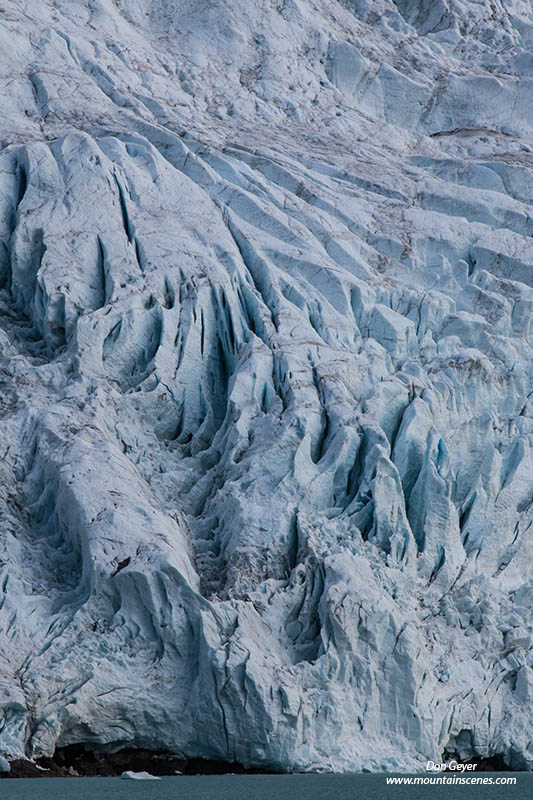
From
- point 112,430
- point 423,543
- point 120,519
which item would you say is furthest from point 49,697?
point 423,543

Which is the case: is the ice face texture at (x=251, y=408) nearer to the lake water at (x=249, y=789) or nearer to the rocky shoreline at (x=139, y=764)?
the rocky shoreline at (x=139, y=764)

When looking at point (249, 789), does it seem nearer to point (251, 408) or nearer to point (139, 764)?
point (139, 764)

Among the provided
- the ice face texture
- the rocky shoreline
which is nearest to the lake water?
the rocky shoreline

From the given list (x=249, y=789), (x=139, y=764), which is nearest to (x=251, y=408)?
(x=139, y=764)

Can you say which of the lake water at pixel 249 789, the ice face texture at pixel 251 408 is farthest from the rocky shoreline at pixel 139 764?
the ice face texture at pixel 251 408

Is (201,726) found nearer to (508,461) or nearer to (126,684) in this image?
(126,684)
